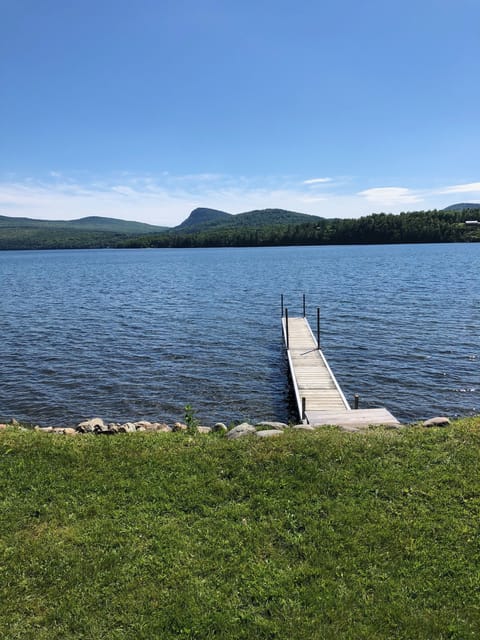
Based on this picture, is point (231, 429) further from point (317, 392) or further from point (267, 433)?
point (317, 392)

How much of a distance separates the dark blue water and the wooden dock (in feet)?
3.14

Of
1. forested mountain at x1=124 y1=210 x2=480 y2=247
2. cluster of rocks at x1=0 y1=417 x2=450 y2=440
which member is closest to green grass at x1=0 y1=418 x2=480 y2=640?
cluster of rocks at x1=0 y1=417 x2=450 y2=440

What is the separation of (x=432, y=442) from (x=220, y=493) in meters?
4.78

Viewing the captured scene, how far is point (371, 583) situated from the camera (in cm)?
573

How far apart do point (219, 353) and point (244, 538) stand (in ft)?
63.9

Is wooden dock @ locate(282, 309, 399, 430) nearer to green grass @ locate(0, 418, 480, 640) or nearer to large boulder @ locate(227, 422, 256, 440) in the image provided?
large boulder @ locate(227, 422, 256, 440)

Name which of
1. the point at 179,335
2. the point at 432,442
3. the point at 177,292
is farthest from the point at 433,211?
the point at 432,442

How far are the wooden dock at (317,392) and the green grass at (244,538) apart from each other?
8.99ft

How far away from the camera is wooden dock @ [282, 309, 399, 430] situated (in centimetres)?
1241

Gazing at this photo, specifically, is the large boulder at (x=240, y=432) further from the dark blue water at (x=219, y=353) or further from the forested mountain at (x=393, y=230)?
the forested mountain at (x=393, y=230)

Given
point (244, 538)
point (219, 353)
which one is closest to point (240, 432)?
point (244, 538)

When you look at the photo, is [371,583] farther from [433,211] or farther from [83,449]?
[433,211]

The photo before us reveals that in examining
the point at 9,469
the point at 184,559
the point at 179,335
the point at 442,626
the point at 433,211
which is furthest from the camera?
the point at 433,211

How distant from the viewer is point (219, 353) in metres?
26.0
